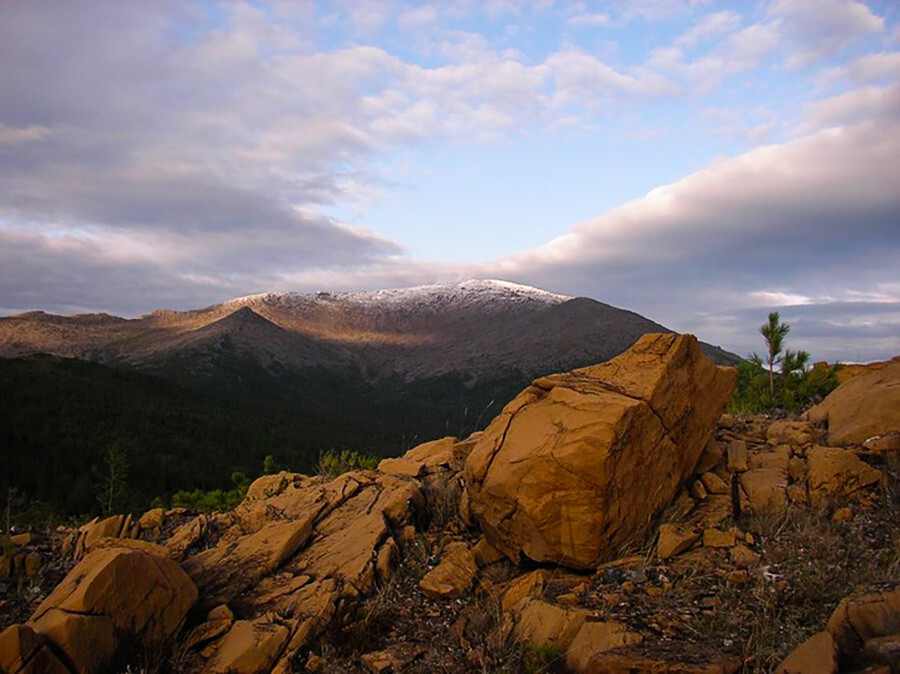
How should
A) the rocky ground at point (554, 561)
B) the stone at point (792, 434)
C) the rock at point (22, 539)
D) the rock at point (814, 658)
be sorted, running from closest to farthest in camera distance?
the rock at point (814, 658)
the rocky ground at point (554, 561)
the rock at point (22, 539)
the stone at point (792, 434)

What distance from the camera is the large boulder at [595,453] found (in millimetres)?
5867

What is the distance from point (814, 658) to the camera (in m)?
3.84

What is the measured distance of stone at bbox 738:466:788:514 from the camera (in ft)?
21.1

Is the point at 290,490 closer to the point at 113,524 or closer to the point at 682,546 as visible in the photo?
the point at 113,524

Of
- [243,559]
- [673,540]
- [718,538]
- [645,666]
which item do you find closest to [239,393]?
[243,559]

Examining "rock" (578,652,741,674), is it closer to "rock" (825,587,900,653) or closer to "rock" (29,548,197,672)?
"rock" (825,587,900,653)

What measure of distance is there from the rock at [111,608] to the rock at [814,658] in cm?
497

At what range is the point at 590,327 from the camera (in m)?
155

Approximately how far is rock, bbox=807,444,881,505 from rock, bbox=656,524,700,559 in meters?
1.52

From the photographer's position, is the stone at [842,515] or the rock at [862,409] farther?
the rock at [862,409]

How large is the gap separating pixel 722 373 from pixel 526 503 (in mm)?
3172

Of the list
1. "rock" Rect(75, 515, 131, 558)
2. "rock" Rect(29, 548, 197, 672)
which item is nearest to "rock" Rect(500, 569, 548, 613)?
"rock" Rect(29, 548, 197, 672)

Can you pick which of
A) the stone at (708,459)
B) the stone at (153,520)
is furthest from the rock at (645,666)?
the stone at (153,520)

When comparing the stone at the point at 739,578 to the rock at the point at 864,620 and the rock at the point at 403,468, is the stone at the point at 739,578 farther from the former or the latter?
the rock at the point at 403,468
